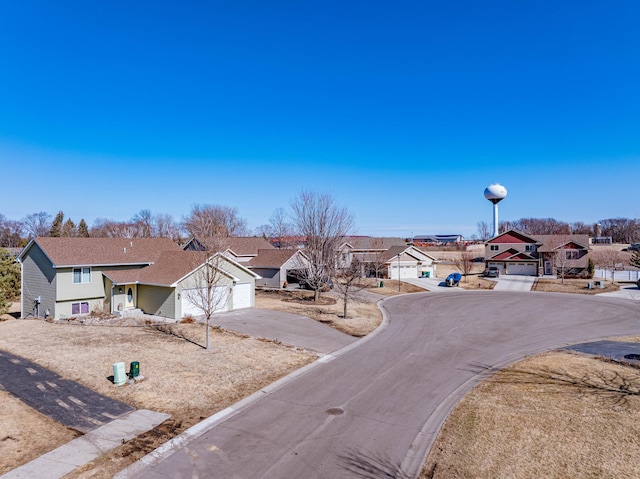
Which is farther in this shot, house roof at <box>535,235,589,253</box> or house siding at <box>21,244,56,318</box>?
house roof at <box>535,235,589,253</box>

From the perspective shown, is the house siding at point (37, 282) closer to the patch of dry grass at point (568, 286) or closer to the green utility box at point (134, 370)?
the green utility box at point (134, 370)

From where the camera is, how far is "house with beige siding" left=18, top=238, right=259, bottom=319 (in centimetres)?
2584

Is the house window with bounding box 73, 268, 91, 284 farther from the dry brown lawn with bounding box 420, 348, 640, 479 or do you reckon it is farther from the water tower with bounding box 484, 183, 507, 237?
the water tower with bounding box 484, 183, 507, 237

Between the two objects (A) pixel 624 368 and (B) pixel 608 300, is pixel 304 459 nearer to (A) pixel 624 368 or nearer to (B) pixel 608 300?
(A) pixel 624 368

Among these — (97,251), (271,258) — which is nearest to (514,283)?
(271,258)

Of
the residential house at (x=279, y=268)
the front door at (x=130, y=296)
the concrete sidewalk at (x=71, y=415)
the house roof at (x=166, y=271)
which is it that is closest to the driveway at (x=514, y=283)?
the residential house at (x=279, y=268)

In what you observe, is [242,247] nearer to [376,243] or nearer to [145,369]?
[376,243]

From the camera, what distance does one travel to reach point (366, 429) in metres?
10.5

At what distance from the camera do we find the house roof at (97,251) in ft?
89.7

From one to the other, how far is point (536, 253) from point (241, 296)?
43080mm

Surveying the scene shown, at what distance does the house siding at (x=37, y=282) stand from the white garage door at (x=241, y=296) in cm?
1227

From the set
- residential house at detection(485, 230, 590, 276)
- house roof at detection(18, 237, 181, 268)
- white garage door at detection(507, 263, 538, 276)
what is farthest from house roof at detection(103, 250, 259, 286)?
white garage door at detection(507, 263, 538, 276)

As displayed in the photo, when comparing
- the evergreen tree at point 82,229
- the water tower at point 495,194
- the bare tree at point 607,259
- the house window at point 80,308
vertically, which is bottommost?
the house window at point 80,308

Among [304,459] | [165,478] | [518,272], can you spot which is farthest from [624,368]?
[518,272]
